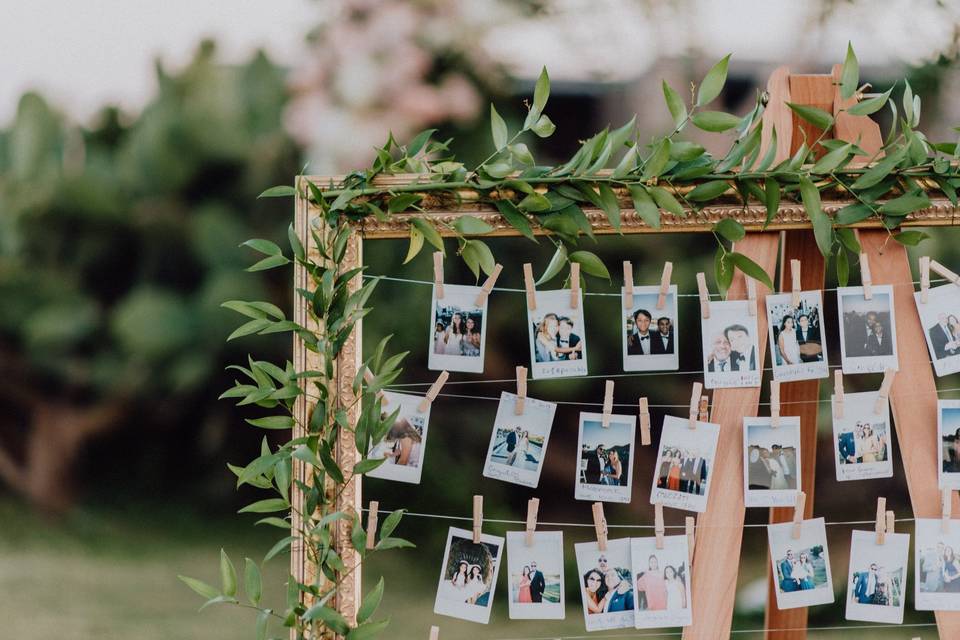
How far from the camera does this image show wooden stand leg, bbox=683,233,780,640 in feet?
4.46

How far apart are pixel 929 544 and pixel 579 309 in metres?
0.62

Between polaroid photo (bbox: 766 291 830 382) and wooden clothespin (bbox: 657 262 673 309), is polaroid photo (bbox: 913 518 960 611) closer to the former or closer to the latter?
polaroid photo (bbox: 766 291 830 382)

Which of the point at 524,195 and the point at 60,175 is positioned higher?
the point at 60,175

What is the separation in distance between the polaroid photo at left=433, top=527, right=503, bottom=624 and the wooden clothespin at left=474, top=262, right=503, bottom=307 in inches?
13.0

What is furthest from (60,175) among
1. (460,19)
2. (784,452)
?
(784,452)

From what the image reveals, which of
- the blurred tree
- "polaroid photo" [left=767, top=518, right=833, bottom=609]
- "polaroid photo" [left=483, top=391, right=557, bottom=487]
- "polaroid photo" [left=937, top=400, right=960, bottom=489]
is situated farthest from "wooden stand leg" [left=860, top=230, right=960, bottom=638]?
the blurred tree

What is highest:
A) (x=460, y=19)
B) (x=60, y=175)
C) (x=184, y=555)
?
(x=460, y=19)

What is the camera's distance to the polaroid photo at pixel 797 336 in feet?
4.55

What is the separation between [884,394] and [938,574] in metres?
0.28

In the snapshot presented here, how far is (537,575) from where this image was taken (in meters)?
1.39

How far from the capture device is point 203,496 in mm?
3627

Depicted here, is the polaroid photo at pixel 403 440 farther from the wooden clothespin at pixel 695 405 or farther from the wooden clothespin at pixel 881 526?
the wooden clothespin at pixel 881 526

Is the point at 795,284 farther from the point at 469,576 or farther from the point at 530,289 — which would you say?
the point at 469,576

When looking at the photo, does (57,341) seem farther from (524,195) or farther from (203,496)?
(524,195)
